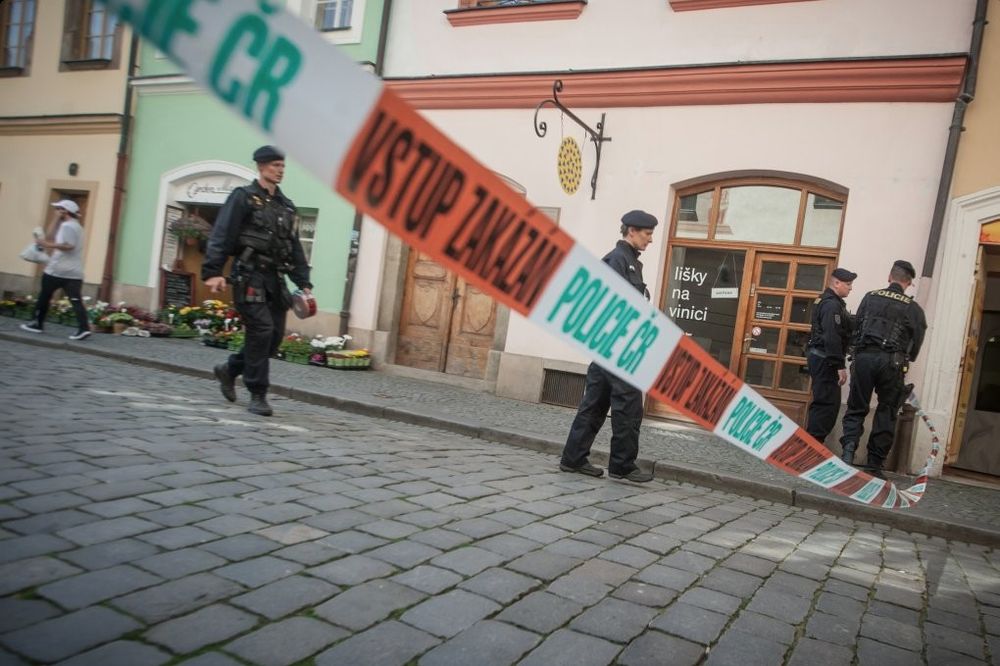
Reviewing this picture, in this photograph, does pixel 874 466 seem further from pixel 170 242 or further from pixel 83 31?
pixel 83 31

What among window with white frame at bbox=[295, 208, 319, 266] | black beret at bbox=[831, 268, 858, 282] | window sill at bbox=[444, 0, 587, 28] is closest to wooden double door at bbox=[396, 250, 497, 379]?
window with white frame at bbox=[295, 208, 319, 266]

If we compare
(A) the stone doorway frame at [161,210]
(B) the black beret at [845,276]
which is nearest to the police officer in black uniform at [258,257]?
(B) the black beret at [845,276]

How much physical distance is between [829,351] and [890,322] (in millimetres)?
591

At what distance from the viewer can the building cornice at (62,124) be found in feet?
45.4

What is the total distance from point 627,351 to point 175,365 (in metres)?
7.17

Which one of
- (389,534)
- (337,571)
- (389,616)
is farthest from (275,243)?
(389,616)

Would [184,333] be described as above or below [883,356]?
below

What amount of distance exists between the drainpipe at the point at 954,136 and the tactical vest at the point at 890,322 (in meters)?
1.18

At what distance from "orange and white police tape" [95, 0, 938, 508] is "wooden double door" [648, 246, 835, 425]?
674 cm

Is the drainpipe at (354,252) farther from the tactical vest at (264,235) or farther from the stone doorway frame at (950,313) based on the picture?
the stone doorway frame at (950,313)

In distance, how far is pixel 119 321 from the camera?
1141 cm

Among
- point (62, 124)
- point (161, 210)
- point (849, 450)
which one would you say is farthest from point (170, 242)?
point (849, 450)

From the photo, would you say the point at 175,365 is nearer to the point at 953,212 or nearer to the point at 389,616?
the point at 389,616

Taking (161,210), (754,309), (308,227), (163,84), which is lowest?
(754,309)
